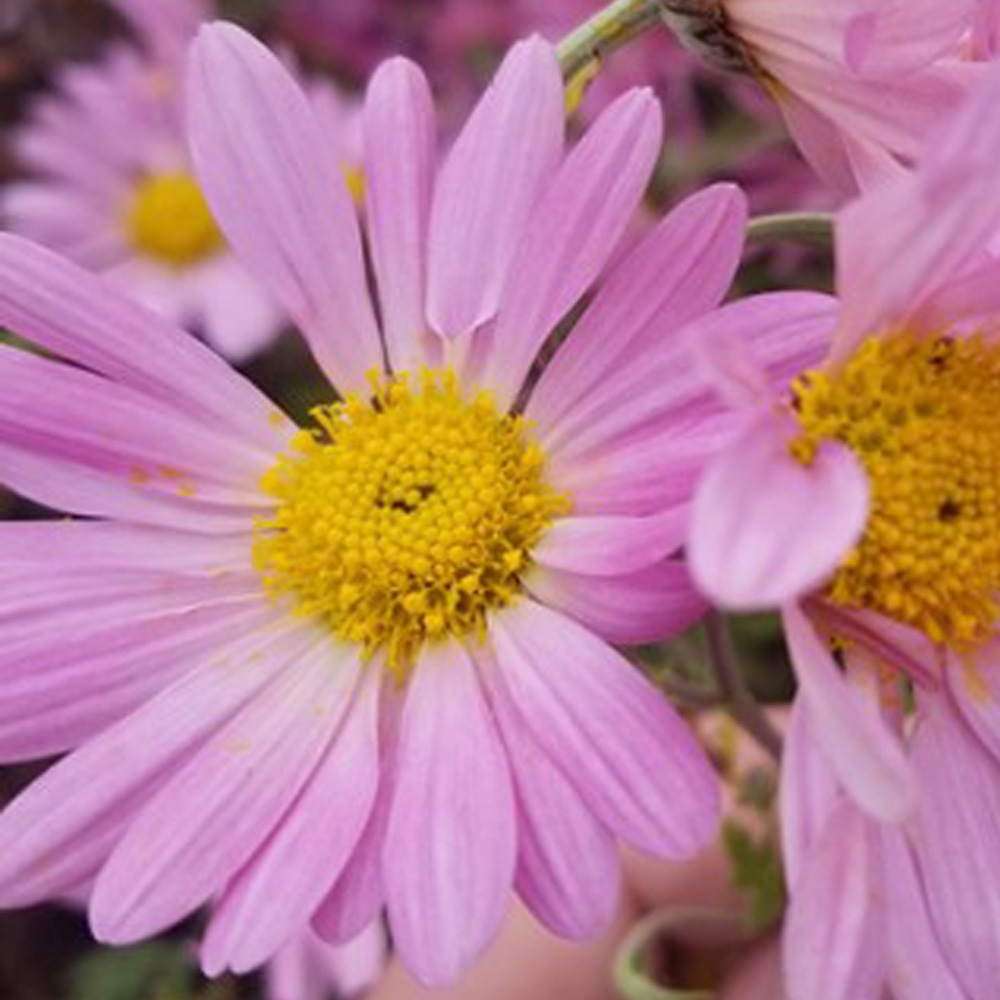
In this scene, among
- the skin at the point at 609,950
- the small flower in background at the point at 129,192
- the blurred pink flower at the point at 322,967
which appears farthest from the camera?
Result: the small flower in background at the point at 129,192

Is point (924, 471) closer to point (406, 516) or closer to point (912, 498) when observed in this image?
point (912, 498)

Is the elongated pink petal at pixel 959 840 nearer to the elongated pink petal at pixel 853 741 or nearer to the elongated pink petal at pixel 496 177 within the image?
the elongated pink petal at pixel 853 741

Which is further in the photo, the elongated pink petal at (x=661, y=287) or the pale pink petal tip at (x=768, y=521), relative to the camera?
the elongated pink petal at (x=661, y=287)

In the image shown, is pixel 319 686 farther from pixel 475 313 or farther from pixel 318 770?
pixel 475 313

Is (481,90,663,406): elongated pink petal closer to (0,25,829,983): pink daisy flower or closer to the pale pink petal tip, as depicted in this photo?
(0,25,829,983): pink daisy flower

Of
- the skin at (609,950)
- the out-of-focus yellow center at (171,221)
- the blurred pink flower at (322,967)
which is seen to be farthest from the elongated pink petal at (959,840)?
the out-of-focus yellow center at (171,221)

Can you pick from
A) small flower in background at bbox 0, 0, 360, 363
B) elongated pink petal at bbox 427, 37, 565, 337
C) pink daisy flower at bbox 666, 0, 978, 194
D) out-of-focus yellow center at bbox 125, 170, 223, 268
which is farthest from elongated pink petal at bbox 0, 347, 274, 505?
out-of-focus yellow center at bbox 125, 170, 223, 268

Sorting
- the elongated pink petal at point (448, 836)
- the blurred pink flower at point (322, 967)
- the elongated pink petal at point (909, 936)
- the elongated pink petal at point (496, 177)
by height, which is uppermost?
the elongated pink petal at point (496, 177)
